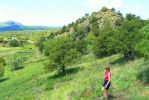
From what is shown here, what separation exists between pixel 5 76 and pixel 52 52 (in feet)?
73.0

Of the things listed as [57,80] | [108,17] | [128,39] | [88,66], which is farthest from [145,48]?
[108,17]

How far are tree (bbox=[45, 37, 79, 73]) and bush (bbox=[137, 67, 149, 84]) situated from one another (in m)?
38.4

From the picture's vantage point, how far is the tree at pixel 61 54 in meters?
71.8

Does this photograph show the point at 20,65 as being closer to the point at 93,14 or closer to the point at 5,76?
the point at 5,76

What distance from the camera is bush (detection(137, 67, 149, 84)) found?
31.7 metres

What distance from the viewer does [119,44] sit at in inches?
2406

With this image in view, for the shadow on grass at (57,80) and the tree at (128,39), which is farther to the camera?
the tree at (128,39)

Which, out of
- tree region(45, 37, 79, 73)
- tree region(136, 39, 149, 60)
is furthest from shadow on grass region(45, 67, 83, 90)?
tree region(136, 39, 149, 60)

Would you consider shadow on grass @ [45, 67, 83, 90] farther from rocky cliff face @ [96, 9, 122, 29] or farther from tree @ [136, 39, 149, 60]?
rocky cliff face @ [96, 9, 122, 29]

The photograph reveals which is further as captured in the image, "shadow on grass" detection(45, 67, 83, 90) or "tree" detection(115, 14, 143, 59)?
"tree" detection(115, 14, 143, 59)

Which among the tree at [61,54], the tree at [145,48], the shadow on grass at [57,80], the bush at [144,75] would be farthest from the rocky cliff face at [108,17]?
the tree at [145,48]

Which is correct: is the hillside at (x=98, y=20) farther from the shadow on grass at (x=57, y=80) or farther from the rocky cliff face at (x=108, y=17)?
the shadow on grass at (x=57, y=80)

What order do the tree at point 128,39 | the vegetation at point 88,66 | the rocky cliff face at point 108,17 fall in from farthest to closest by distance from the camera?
the rocky cliff face at point 108,17 < the tree at point 128,39 < the vegetation at point 88,66

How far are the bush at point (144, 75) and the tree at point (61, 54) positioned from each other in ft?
126
